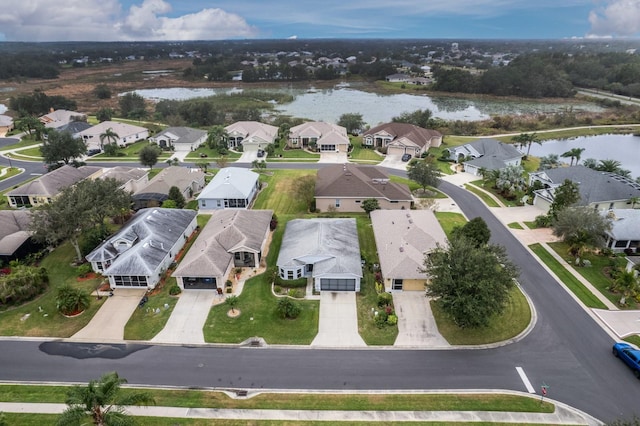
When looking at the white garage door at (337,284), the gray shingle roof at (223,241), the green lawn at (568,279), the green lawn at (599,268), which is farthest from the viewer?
the gray shingle roof at (223,241)

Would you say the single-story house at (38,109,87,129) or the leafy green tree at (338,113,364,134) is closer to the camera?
the leafy green tree at (338,113,364,134)

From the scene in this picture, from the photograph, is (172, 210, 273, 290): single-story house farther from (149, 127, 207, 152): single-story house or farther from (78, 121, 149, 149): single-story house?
(78, 121, 149, 149): single-story house

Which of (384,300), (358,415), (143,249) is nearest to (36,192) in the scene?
(143,249)


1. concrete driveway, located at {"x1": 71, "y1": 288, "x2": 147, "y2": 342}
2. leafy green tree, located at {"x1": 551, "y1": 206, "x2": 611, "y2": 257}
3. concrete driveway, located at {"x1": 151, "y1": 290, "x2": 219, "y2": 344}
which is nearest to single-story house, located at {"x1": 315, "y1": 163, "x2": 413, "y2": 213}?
leafy green tree, located at {"x1": 551, "y1": 206, "x2": 611, "y2": 257}

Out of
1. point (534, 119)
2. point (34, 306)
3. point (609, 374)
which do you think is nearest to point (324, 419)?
point (609, 374)

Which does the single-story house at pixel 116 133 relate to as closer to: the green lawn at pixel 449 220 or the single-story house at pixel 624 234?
the green lawn at pixel 449 220

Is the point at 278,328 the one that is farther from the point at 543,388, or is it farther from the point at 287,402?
the point at 543,388

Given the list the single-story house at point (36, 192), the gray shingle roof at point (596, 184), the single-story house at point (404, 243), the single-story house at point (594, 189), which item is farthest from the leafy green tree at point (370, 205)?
the single-story house at point (36, 192)
